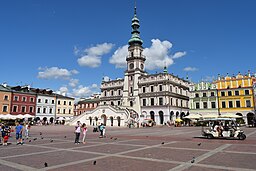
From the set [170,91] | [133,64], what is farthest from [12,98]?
[170,91]

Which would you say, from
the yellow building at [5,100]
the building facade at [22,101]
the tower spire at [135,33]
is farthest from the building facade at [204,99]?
the yellow building at [5,100]

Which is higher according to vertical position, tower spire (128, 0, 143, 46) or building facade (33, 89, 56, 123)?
tower spire (128, 0, 143, 46)

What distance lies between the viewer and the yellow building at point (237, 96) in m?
57.0

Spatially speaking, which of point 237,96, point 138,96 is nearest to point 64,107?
point 138,96

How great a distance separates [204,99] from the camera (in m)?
64.4

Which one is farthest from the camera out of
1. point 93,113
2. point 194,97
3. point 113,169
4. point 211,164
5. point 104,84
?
point 104,84

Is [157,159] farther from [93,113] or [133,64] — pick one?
[133,64]

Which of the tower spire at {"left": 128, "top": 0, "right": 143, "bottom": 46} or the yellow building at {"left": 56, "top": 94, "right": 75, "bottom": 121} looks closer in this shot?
the tower spire at {"left": 128, "top": 0, "right": 143, "bottom": 46}

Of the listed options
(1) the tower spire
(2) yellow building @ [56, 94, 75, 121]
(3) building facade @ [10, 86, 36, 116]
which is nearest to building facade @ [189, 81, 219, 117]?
(1) the tower spire

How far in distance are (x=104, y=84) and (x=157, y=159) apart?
66.7m

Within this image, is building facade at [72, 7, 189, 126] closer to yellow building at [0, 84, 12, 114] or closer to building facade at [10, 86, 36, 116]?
building facade at [10, 86, 36, 116]

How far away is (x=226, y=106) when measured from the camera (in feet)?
197

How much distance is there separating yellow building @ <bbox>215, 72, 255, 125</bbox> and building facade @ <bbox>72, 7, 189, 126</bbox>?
12.0 meters

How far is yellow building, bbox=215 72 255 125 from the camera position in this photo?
57031 mm
